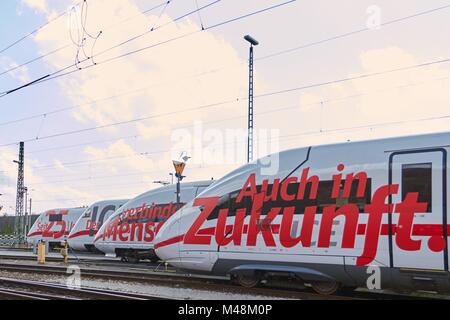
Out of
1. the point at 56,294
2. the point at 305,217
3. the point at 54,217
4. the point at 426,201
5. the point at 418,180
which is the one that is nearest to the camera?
the point at 426,201

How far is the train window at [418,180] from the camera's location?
9.30 m

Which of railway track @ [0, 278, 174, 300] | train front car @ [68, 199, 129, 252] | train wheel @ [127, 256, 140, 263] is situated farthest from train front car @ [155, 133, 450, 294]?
train front car @ [68, 199, 129, 252]

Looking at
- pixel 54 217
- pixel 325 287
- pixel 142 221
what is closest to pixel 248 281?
pixel 325 287

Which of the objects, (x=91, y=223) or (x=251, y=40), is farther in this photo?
(x=91, y=223)

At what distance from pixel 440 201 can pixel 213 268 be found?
5.48 m

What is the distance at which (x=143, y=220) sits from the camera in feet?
67.6

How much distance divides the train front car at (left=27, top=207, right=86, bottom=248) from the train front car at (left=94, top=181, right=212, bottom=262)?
10.1 metres

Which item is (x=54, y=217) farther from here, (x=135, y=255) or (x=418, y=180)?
(x=418, y=180)

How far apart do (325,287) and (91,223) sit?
1807 centimetres

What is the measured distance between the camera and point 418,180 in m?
9.43

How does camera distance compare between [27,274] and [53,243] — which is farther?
[53,243]

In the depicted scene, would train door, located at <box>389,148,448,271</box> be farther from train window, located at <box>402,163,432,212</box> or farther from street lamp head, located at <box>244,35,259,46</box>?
street lamp head, located at <box>244,35,259,46</box>
